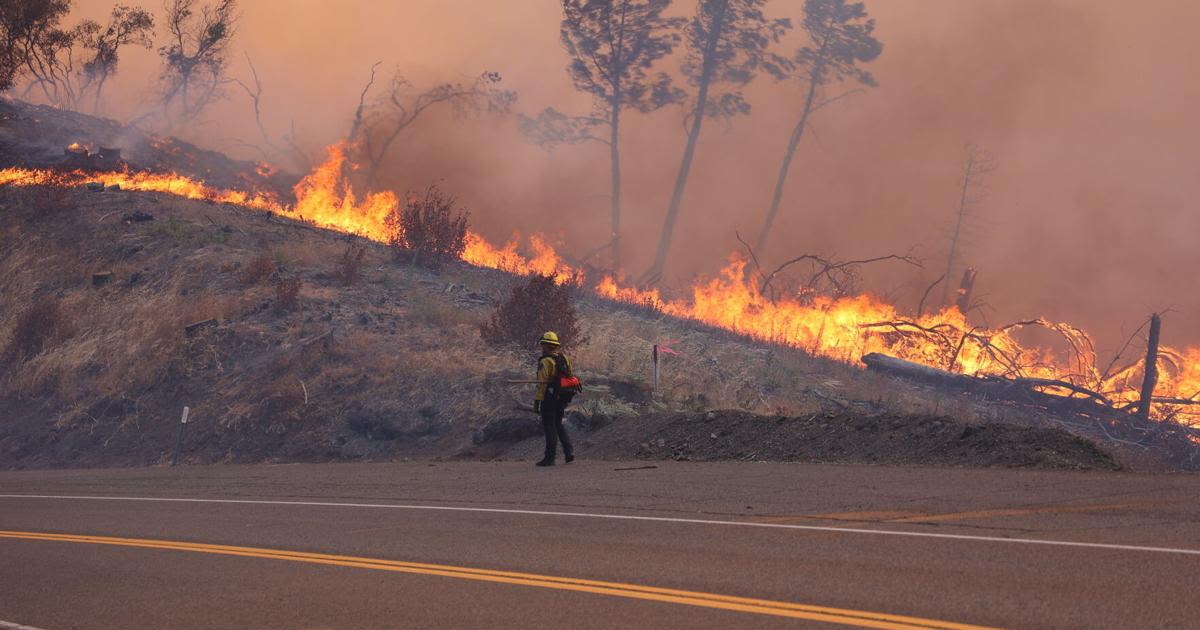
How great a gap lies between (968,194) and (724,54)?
18.1 m

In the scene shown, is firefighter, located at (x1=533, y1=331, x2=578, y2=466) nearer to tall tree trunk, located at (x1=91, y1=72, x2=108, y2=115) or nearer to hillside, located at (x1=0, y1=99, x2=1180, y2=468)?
→ hillside, located at (x1=0, y1=99, x2=1180, y2=468)

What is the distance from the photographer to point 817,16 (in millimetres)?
53312

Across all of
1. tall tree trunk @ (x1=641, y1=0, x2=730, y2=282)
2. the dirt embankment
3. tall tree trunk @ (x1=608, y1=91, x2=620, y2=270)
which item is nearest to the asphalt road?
the dirt embankment

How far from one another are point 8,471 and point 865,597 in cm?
2082

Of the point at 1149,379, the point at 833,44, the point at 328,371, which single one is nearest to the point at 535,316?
the point at 328,371

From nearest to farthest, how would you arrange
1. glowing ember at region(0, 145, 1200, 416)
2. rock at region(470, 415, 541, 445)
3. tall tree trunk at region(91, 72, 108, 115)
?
1. rock at region(470, 415, 541, 445)
2. glowing ember at region(0, 145, 1200, 416)
3. tall tree trunk at region(91, 72, 108, 115)

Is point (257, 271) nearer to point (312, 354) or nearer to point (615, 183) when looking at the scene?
point (312, 354)

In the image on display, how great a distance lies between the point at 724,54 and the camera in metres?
53.0

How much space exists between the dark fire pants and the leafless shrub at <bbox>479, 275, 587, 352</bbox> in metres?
7.68

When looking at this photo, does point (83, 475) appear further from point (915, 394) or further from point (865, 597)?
point (915, 394)

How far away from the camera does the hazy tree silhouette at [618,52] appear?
52469 millimetres

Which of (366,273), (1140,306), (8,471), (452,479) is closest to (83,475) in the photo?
(8,471)

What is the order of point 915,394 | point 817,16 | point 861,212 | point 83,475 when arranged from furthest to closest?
point 861,212 → point 817,16 → point 915,394 → point 83,475

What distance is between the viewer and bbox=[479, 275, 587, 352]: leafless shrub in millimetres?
23828
